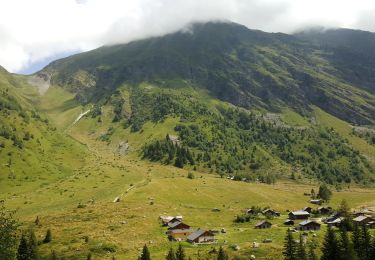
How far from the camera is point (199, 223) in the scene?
433ft

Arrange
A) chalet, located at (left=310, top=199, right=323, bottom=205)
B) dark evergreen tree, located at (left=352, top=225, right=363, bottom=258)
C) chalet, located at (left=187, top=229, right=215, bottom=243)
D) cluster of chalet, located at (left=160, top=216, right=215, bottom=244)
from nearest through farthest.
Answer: dark evergreen tree, located at (left=352, top=225, right=363, bottom=258) < chalet, located at (left=187, top=229, right=215, bottom=243) < cluster of chalet, located at (left=160, top=216, right=215, bottom=244) < chalet, located at (left=310, top=199, right=323, bottom=205)

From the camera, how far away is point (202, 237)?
109 metres

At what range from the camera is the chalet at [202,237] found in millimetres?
108312

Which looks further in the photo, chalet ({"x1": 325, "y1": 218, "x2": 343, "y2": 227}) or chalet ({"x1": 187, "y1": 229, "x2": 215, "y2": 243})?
chalet ({"x1": 325, "y1": 218, "x2": 343, "y2": 227})

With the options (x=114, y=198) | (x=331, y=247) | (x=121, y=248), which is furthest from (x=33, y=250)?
(x=114, y=198)

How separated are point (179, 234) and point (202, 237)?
6.49 metres

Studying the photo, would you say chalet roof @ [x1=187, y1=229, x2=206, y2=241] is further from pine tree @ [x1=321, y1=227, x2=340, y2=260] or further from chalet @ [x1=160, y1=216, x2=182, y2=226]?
pine tree @ [x1=321, y1=227, x2=340, y2=260]

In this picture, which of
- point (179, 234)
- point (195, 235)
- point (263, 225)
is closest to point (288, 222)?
point (263, 225)

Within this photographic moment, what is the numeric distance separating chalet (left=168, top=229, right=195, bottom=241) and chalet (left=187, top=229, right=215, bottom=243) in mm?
2389

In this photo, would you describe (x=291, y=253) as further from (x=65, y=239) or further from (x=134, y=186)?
(x=134, y=186)

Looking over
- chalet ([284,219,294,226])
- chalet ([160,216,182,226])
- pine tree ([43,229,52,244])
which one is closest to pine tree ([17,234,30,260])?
pine tree ([43,229,52,244])

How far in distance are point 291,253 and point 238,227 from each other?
1870 inches

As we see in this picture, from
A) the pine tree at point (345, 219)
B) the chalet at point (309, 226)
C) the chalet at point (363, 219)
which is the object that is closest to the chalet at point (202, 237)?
the chalet at point (309, 226)

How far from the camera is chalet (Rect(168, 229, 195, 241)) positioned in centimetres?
11056
